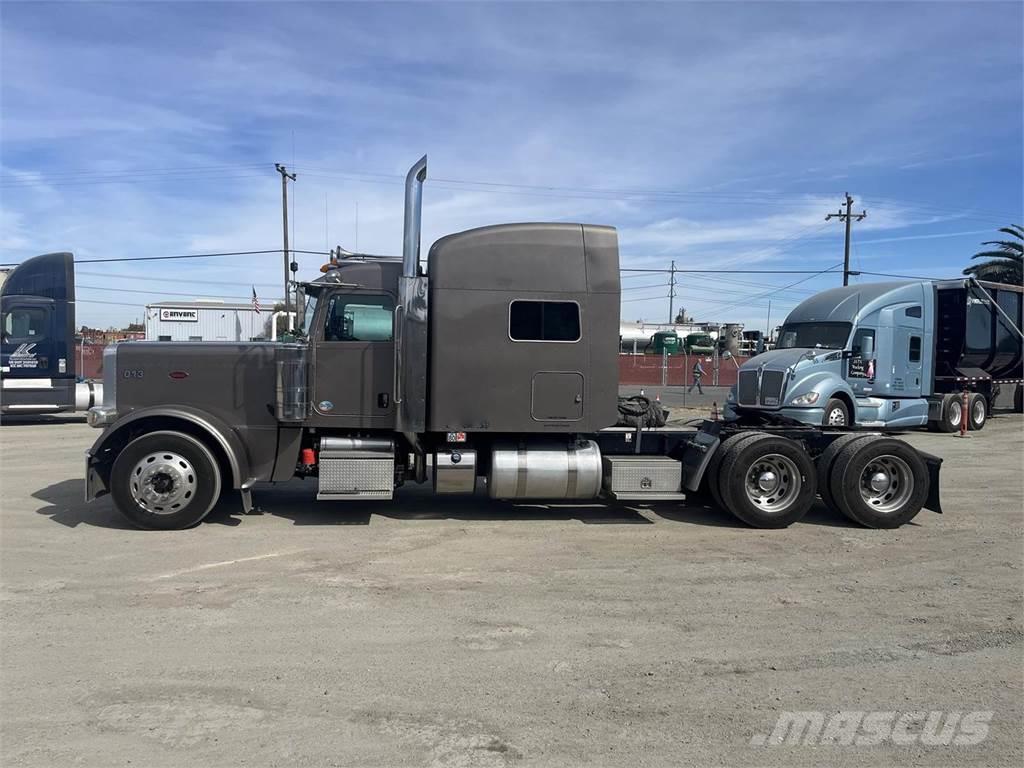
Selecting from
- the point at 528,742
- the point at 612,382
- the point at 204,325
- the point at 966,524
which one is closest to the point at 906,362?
the point at 966,524

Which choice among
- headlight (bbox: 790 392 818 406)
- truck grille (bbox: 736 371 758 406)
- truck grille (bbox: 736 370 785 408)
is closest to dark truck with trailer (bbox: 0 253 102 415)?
truck grille (bbox: 736 371 758 406)

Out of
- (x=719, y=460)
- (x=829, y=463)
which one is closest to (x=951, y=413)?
(x=829, y=463)

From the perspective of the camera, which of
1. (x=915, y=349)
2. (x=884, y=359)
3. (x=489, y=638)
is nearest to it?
(x=489, y=638)

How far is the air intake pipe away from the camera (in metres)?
7.15

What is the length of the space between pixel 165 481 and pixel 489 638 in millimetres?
4169

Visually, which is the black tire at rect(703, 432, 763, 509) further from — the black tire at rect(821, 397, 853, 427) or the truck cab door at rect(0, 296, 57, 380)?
the truck cab door at rect(0, 296, 57, 380)

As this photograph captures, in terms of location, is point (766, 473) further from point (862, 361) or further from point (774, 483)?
point (862, 361)

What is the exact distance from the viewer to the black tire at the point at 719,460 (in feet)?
25.4

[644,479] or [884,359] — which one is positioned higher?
[884,359]

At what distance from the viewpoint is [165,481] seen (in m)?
7.07

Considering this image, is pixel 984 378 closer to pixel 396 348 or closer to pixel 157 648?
pixel 396 348

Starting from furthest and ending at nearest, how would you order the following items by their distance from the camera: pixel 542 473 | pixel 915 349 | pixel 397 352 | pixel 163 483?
pixel 915 349 < pixel 542 473 < pixel 397 352 < pixel 163 483

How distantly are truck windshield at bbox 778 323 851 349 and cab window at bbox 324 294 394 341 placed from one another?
36.6 ft

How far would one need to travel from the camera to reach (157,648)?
174 inches
